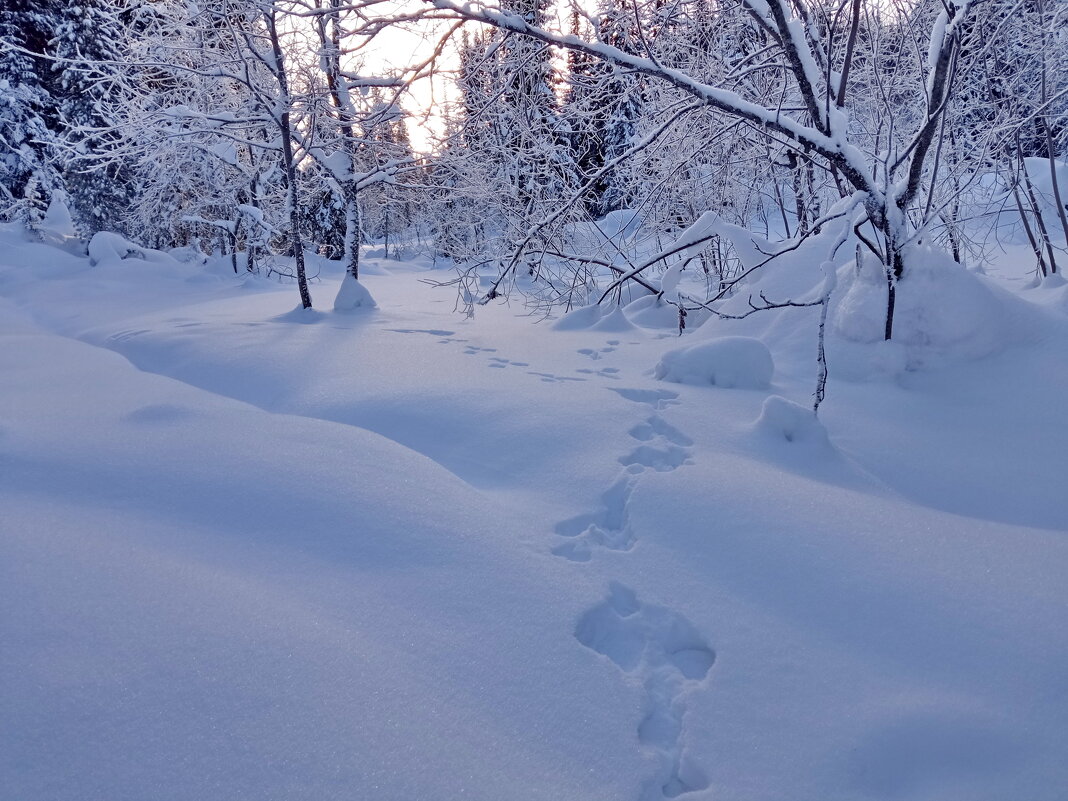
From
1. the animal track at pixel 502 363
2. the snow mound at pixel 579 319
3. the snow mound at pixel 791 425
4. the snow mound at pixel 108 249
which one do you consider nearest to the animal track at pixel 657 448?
the snow mound at pixel 791 425

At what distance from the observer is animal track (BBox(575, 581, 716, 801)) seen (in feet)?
5.28

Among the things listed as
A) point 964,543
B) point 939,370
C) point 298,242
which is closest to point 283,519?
point 964,543

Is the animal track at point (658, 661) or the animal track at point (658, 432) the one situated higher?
the animal track at point (658, 432)

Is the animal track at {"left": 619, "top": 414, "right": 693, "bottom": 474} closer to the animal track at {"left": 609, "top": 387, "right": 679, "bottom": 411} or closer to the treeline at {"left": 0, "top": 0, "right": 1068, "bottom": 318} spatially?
the animal track at {"left": 609, "top": 387, "right": 679, "bottom": 411}

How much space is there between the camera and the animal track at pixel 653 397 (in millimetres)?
4246

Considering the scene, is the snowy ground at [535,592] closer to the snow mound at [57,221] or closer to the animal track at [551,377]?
the animal track at [551,377]

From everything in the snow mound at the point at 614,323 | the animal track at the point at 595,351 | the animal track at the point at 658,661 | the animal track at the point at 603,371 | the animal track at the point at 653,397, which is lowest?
the animal track at the point at 658,661

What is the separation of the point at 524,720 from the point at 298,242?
8.38 metres

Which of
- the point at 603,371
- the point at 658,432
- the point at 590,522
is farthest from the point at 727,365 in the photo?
the point at 590,522

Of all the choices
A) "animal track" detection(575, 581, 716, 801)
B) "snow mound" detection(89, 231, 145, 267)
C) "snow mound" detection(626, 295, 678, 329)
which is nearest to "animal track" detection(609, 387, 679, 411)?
"animal track" detection(575, 581, 716, 801)

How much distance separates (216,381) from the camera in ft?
16.6

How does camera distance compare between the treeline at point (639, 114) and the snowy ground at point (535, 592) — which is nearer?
the snowy ground at point (535, 592)

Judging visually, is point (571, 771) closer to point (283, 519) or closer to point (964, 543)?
point (283, 519)

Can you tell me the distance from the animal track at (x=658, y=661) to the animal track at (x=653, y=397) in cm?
209
